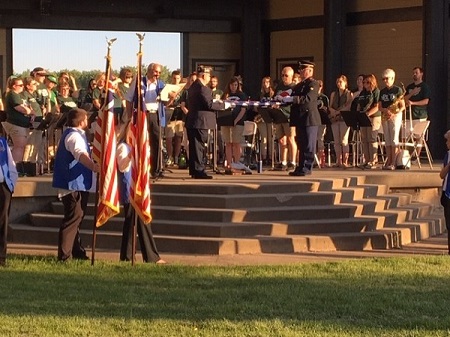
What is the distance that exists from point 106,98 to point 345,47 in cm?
Answer: 1600

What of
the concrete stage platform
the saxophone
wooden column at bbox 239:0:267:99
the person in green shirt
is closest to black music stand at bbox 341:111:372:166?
the saxophone

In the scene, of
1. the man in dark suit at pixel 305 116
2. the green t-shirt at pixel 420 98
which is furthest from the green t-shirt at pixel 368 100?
the man in dark suit at pixel 305 116

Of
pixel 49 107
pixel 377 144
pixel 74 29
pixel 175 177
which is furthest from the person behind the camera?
pixel 74 29

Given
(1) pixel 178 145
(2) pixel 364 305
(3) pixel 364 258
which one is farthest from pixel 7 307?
(1) pixel 178 145

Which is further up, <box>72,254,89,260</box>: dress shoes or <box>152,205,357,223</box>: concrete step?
<box>152,205,357,223</box>: concrete step

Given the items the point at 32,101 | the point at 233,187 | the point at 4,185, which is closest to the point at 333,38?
the point at 32,101

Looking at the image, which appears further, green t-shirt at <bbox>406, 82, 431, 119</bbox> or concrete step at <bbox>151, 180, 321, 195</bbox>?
green t-shirt at <bbox>406, 82, 431, 119</bbox>

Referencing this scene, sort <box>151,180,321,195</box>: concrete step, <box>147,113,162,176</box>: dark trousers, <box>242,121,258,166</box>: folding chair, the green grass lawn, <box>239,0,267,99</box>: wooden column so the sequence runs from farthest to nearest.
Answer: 1. <box>239,0,267,99</box>: wooden column
2. <box>242,121,258,166</box>: folding chair
3. <box>147,113,162,176</box>: dark trousers
4. <box>151,180,321,195</box>: concrete step
5. the green grass lawn

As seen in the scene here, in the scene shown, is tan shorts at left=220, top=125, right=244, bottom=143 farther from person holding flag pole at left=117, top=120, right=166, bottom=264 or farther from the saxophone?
person holding flag pole at left=117, top=120, right=166, bottom=264

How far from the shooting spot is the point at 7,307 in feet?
38.2

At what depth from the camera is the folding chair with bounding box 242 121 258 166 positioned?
76.1 feet

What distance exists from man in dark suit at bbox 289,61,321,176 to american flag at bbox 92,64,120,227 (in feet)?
17.6

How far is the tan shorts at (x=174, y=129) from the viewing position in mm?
23500

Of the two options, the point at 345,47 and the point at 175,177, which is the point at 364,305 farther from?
the point at 345,47
